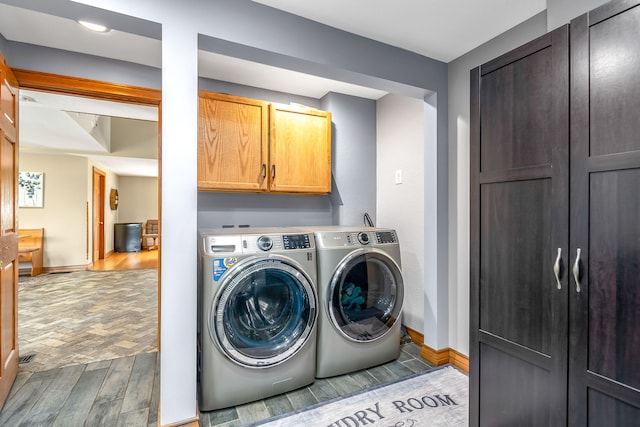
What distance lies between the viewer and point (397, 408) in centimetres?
186

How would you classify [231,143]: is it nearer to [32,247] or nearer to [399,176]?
[399,176]

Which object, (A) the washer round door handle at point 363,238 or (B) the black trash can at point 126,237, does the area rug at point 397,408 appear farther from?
(B) the black trash can at point 126,237

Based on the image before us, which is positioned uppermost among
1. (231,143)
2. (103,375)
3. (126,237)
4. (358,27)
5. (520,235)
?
(358,27)

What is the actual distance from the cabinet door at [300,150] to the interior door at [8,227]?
160 cm

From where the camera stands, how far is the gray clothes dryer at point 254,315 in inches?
69.2

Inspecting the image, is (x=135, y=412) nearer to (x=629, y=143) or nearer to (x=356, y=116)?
(x=629, y=143)

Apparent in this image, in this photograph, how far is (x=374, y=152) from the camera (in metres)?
3.23

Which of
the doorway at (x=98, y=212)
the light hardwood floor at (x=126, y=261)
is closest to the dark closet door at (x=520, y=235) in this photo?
the light hardwood floor at (x=126, y=261)

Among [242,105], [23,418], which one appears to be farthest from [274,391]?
[242,105]

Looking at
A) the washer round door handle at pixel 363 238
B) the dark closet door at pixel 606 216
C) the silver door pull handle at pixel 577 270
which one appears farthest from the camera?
the washer round door handle at pixel 363 238

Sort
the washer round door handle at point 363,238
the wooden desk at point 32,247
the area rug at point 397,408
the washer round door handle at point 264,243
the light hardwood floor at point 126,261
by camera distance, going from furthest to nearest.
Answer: the light hardwood floor at point 126,261 < the wooden desk at point 32,247 < the washer round door handle at point 363,238 < the washer round door handle at point 264,243 < the area rug at point 397,408

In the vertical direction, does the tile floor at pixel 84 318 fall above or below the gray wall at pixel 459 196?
below

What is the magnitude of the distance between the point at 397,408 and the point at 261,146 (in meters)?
2.05

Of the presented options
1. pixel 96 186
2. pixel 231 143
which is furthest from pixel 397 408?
pixel 96 186
